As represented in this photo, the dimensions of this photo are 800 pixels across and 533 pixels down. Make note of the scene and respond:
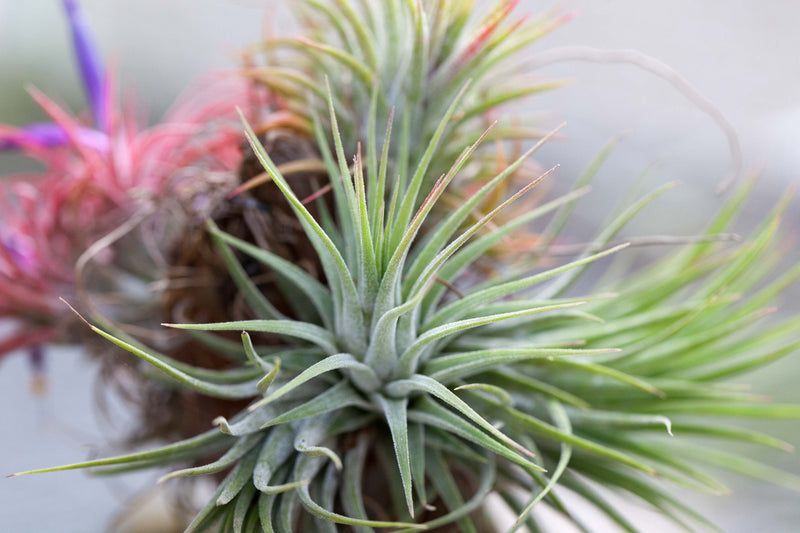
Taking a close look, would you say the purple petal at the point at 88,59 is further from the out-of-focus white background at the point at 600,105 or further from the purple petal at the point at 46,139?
the out-of-focus white background at the point at 600,105

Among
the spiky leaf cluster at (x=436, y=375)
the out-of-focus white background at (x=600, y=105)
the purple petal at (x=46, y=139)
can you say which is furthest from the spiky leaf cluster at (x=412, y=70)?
the out-of-focus white background at (x=600, y=105)

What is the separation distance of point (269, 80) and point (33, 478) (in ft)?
1.64

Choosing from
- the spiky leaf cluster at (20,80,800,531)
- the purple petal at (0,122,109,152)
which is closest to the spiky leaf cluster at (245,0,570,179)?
the spiky leaf cluster at (20,80,800,531)

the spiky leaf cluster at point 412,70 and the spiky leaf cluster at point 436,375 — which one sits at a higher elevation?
the spiky leaf cluster at point 412,70

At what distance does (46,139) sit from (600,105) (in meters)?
1.23

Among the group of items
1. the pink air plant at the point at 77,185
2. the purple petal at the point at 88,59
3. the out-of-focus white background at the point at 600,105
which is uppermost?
the purple petal at the point at 88,59

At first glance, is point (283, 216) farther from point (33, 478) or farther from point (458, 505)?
point (33, 478)

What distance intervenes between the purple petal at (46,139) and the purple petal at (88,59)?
0.02 m

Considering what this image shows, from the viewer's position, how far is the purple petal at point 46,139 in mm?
421

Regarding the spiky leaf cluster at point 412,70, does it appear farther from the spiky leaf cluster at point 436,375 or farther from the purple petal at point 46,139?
the purple petal at point 46,139

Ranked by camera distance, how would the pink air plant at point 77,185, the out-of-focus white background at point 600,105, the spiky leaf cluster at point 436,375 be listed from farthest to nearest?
1. the out-of-focus white background at point 600,105
2. the pink air plant at point 77,185
3. the spiky leaf cluster at point 436,375

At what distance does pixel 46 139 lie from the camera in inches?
16.8

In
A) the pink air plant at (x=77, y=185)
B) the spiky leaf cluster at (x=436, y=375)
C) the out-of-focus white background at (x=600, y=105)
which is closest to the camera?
the spiky leaf cluster at (x=436, y=375)

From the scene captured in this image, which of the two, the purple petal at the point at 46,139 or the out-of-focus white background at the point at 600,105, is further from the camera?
the out-of-focus white background at the point at 600,105
